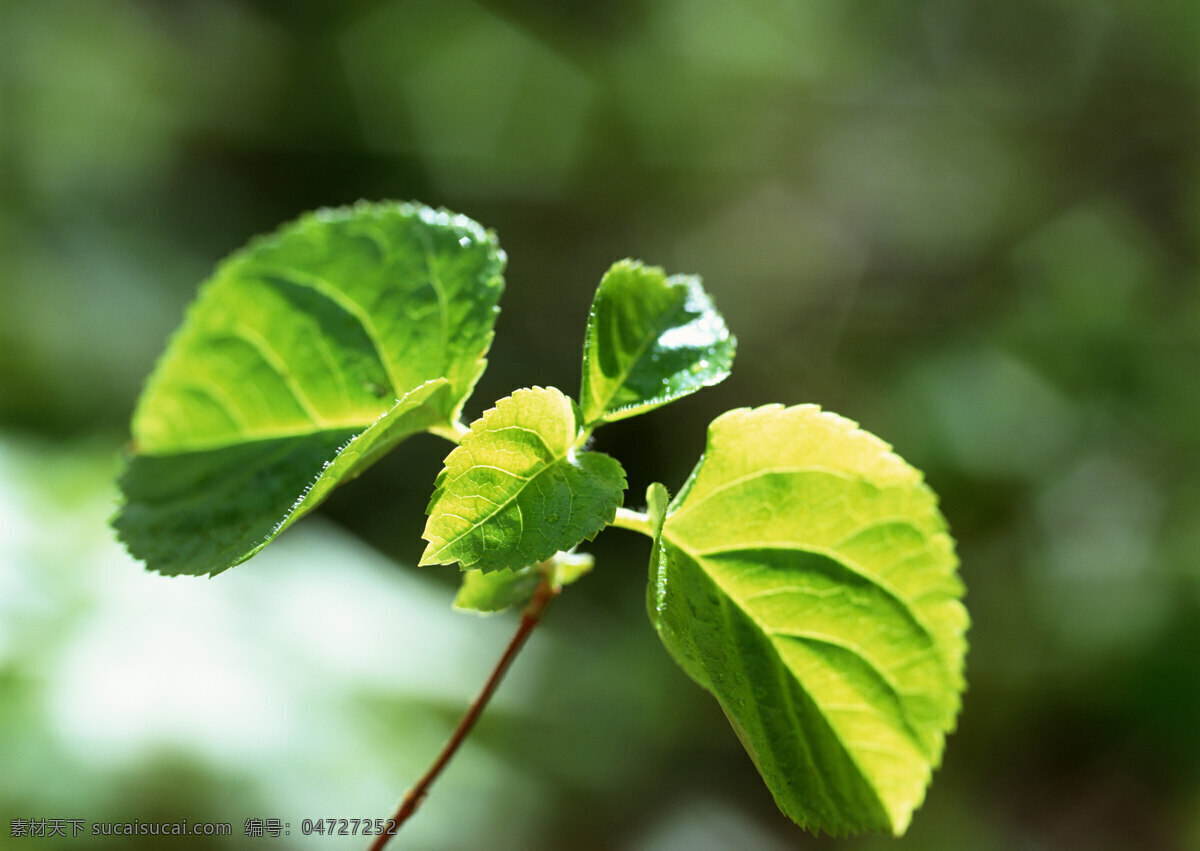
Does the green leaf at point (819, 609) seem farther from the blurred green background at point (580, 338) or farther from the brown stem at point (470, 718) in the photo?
the blurred green background at point (580, 338)

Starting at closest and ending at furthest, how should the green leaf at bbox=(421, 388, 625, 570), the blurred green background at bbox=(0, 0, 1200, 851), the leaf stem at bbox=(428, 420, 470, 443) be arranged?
the green leaf at bbox=(421, 388, 625, 570) < the leaf stem at bbox=(428, 420, 470, 443) < the blurred green background at bbox=(0, 0, 1200, 851)

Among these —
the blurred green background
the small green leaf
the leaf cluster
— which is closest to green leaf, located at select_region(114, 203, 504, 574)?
→ the leaf cluster

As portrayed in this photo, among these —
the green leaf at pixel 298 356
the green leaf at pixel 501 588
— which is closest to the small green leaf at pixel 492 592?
the green leaf at pixel 501 588

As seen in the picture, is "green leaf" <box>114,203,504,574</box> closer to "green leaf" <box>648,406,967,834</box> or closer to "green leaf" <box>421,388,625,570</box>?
"green leaf" <box>421,388,625,570</box>

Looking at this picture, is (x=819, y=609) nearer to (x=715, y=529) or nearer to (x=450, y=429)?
(x=715, y=529)

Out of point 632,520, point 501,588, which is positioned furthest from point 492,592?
point 632,520

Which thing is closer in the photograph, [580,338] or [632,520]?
[632,520]

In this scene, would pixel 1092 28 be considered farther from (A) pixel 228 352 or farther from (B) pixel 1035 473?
(A) pixel 228 352
